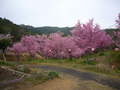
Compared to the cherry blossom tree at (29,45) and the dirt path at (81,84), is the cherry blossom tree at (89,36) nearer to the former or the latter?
the dirt path at (81,84)

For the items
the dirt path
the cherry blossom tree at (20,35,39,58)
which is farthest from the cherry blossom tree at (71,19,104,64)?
the cherry blossom tree at (20,35,39,58)

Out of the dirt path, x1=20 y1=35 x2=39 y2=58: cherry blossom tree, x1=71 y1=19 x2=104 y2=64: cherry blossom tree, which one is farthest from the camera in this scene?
x1=20 y1=35 x2=39 y2=58: cherry blossom tree

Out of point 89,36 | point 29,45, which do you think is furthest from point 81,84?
point 29,45

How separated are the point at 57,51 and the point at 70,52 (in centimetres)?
350

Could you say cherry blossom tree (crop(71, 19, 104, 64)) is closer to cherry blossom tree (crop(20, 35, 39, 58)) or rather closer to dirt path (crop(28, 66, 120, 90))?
dirt path (crop(28, 66, 120, 90))

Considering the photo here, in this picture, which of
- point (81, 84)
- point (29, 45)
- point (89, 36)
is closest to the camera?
point (81, 84)

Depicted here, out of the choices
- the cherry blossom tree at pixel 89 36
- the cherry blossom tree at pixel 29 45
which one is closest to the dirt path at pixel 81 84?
the cherry blossom tree at pixel 89 36

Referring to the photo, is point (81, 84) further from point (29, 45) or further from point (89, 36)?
point (29, 45)

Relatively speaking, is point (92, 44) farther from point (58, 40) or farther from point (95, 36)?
point (58, 40)

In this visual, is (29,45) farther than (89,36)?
Yes

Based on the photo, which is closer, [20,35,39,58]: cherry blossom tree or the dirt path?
the dirt path

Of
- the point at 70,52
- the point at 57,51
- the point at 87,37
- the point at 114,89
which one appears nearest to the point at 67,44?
the point at 70,52

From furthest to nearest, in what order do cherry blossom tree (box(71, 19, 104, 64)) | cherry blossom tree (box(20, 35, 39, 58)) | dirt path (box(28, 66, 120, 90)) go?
cherry blossom tree (box(20, 35, 39, 58))
cherry blossom tree (box(71, 19, 104, 64))
dirt path (box(28, 66, 120, 90))

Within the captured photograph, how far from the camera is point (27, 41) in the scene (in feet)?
77.9
